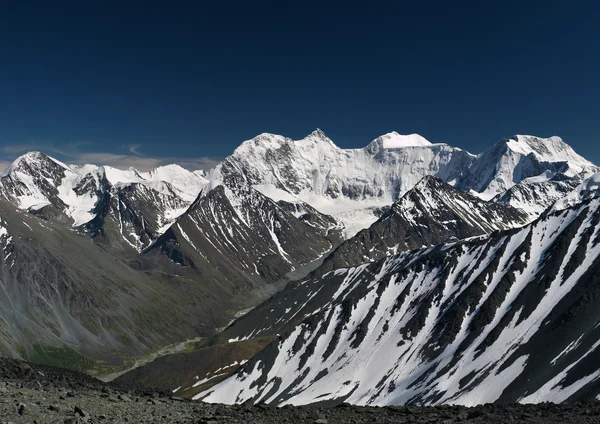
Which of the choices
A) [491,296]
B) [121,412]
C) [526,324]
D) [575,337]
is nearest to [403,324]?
[491,296]

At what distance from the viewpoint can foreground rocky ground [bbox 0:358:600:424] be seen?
34688 mm

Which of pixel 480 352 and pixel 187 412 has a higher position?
Result: pixel 187 412

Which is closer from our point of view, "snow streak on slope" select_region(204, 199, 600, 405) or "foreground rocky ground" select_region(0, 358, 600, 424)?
"foreground rocky ground" select_region(0, 358, 600, 424)

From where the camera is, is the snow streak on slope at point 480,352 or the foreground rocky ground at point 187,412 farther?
the snow streak on slope at point 480,352

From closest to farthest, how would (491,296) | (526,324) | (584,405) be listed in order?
(584,405)
(526,324)
(491,296)

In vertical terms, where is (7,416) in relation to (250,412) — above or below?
above

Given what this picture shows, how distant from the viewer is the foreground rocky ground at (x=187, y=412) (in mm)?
34688

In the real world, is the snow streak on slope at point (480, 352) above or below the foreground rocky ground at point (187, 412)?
below

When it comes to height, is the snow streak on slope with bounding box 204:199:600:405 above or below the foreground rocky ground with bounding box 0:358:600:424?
below

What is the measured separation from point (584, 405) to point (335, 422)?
22.2 m

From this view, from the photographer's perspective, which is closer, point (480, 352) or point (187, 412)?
point (187, 412)

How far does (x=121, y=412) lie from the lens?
121ft

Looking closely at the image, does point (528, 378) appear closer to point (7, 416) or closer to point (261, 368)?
point (261, 368)

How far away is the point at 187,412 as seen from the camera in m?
39.5
